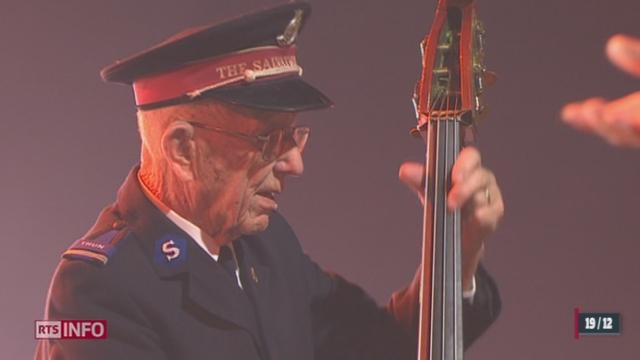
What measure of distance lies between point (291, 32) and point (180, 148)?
245 millimetres

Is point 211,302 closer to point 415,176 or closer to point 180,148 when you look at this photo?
point 180,148

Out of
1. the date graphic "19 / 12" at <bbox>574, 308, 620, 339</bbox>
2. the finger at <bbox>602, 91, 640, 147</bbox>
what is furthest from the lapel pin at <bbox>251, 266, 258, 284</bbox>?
the finger at <bbox>602, 91, 640, 147</bbox>

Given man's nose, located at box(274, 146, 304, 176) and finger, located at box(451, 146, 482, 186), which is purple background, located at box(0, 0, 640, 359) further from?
finger, located at box(451, 146, 482, 186)

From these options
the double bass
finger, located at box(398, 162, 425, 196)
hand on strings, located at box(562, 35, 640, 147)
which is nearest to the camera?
hand on strings, located at box(562, 35, 640, 147)

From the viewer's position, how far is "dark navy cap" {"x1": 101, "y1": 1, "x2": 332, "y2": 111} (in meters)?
1.41

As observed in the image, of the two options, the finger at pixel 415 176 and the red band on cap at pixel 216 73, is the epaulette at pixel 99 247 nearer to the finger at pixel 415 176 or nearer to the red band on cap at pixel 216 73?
the red band on cap at pixel 216 73

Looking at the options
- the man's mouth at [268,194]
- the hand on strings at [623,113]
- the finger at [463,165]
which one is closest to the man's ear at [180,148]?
the man's mouth at [268,194]

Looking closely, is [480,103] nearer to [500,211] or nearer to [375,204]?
[500,211]

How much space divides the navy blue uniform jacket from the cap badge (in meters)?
0.28

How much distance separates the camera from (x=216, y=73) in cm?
142

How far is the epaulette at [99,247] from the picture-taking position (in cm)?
141

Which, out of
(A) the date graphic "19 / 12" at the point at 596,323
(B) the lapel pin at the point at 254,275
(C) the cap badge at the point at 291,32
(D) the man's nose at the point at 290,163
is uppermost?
(C) the cap badge at the point at 291,32

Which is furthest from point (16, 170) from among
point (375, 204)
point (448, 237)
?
point (448, 237)

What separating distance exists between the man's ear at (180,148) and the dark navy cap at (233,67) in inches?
1.5
